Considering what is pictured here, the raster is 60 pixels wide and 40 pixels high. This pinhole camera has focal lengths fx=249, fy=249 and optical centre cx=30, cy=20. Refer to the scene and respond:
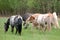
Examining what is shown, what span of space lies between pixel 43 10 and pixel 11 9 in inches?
232

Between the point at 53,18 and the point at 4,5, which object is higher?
the point at 4,5

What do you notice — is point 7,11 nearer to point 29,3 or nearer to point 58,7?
point 29,3

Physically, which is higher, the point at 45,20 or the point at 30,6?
the point at 30,6

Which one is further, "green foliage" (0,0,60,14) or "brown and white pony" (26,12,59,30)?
"green foliage" (0,0,60,14)

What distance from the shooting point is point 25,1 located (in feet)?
153

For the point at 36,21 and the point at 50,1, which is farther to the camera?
the point at 50,1

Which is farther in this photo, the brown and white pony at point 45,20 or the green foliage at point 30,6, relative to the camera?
the green foliage at point 30,6

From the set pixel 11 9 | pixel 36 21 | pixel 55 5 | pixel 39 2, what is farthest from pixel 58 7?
pixel 36 21

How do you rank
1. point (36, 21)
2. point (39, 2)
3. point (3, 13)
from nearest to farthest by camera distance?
point (36, 21) → point (3, 13) → point (39, 2)

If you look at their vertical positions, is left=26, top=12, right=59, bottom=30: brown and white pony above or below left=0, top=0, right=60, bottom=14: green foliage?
below

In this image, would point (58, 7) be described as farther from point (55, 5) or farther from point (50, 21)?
point (50, 21)

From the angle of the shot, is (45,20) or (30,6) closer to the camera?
(45,20)

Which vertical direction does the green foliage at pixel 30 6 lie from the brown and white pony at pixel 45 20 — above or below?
above

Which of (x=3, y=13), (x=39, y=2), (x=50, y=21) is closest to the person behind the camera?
(x=50, y=21)
